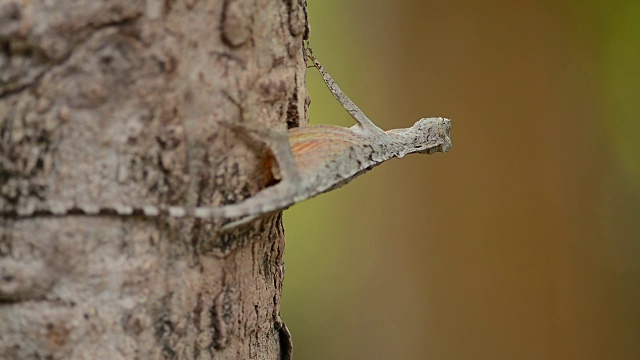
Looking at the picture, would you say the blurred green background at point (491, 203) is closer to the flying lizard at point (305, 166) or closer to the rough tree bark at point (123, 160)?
the flying lizard at point (305, 166)

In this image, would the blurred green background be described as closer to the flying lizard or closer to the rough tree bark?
the flying lizard

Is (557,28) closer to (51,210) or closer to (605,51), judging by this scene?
(605,51)

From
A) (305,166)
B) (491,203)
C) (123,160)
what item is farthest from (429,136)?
(491,203)

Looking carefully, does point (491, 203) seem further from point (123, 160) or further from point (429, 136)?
point (123, 160)

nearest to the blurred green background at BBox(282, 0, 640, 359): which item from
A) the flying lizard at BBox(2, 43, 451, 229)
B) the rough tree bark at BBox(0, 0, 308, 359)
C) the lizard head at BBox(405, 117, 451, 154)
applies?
the lizard head at BBox(405, 117, 451, 154)

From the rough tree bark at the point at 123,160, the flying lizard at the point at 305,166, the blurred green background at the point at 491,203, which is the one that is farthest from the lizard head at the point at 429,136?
the blurred green background at the point at 491,203

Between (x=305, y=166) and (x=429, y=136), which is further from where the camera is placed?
(x=429, y=136)
